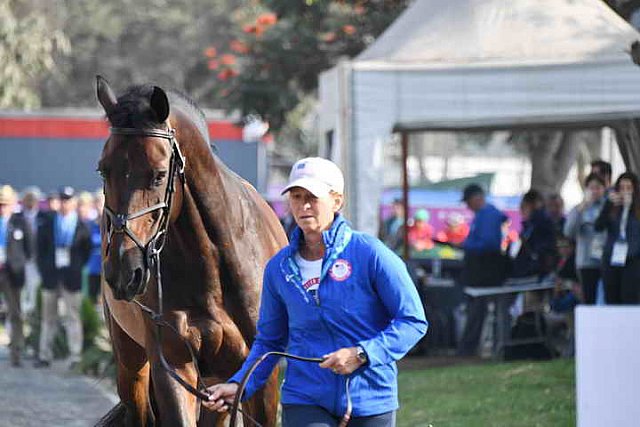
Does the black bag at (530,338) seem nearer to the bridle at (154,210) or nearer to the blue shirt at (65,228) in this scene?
the blue shirt at (65,228)

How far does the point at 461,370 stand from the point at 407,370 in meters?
0.82

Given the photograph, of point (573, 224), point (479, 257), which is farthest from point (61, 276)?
point (573, 224)

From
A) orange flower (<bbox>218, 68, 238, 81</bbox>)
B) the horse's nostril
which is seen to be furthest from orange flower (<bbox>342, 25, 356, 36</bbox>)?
the horse's nostril

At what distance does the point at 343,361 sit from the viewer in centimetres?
471

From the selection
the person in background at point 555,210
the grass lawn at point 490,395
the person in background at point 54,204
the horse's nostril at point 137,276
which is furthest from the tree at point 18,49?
the horse's nostril at point 137,276

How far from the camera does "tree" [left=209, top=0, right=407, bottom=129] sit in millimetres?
19109

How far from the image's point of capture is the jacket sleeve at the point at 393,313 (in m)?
4.78

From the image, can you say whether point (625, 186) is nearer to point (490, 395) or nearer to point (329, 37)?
point (490, 395)

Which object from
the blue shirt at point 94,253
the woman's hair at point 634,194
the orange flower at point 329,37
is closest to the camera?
the woman's hair at point 634,194

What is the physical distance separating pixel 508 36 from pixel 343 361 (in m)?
8.76

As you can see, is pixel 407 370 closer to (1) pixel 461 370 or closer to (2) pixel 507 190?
(1) pixel 461 370

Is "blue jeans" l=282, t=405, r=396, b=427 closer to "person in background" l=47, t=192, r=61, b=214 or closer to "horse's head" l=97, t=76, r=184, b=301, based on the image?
"horse's head" l=97, t=76, r=184, b=301

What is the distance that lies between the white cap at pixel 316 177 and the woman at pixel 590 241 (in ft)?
28.5

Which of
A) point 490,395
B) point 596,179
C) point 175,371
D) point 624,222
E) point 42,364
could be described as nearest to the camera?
point 175,371
